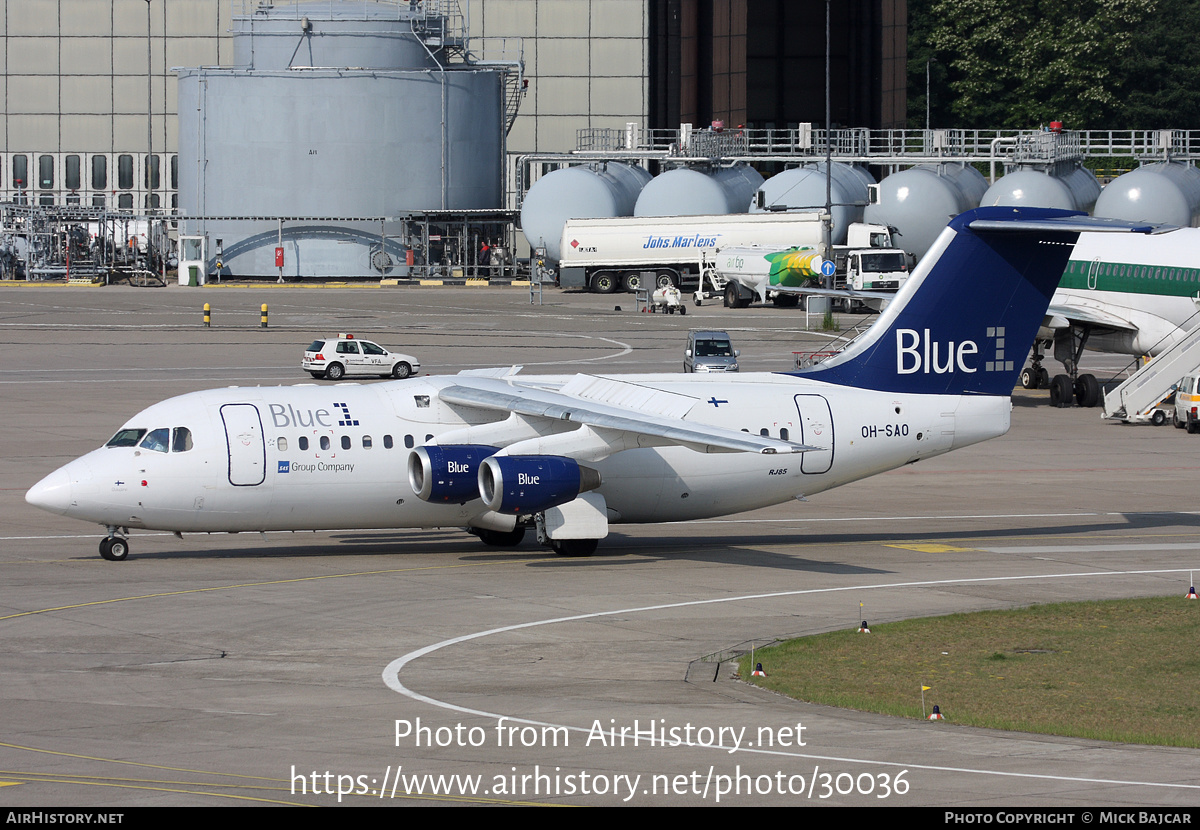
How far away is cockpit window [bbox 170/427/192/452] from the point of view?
28406 millimetres

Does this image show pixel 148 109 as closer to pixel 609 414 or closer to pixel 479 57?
pixel 479 57

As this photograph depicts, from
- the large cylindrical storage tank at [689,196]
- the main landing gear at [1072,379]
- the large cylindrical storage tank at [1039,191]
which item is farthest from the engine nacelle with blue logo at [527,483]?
the large cylindrical storage tank at [689,196]

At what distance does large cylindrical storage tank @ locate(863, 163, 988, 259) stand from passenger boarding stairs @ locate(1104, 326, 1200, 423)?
161ft

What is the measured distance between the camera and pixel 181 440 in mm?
28500

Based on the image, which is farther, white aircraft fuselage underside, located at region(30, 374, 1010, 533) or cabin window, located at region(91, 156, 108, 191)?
cabin window, located at region(91, 156, 108, 191)

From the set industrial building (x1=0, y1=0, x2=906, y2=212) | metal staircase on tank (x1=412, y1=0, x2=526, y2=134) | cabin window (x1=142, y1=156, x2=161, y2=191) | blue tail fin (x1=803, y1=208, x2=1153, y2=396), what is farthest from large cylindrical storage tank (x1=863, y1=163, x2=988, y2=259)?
blue tail fin (x1=803, y1=208, x2=1153, y2=396)

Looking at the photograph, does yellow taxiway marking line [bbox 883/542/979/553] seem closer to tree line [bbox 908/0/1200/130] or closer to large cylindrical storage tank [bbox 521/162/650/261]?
large cylindrical storage tank [bbox 521/162/650/261]

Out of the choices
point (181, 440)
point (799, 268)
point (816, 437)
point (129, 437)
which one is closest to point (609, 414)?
point (816, 437)

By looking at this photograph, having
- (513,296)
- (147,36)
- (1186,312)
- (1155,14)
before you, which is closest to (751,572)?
(1186,312)

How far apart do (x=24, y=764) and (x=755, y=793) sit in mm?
7466

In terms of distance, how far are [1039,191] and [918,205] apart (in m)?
7.98

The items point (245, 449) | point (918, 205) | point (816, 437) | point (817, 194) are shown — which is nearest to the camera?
point (245, 449)

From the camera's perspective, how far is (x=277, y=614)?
79.6 feet

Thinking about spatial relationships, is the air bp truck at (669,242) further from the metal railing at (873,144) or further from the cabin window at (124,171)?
the cabin window at (124,171)
